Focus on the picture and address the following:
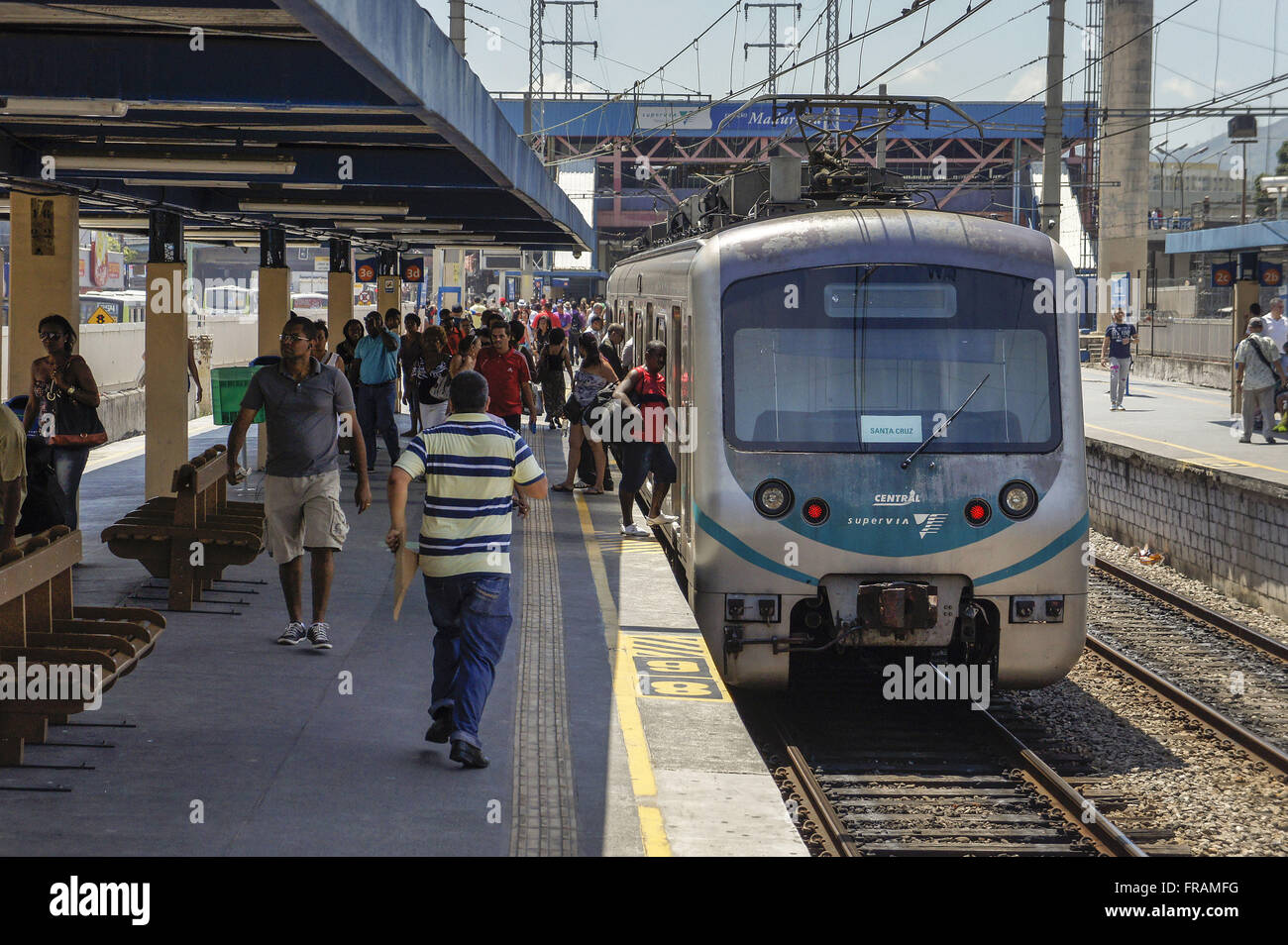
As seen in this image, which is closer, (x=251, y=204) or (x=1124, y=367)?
(x=251, y=204)

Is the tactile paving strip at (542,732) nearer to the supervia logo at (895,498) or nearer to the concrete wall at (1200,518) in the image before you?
the supervia logo at (895,498)

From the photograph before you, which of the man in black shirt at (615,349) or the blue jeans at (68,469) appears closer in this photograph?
the blue jeans at (68,469)

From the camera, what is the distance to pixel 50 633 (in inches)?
277

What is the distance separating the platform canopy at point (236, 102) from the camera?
7.39 m

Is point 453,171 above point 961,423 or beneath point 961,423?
above

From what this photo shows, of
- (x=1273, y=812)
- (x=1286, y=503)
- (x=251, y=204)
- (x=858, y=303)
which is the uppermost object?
(x=251, y=204)

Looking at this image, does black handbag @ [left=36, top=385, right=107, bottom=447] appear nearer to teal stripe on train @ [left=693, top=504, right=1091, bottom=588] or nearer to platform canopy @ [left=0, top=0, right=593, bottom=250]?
platform canopy @ [left=0, top=0, right=593, bottom=250]

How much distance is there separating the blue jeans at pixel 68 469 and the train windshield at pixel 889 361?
4291 millimetres

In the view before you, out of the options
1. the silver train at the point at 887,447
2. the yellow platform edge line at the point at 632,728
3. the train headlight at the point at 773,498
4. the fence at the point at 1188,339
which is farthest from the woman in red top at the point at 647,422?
the fence at the point at 1188,339

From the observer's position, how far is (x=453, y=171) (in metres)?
13.5

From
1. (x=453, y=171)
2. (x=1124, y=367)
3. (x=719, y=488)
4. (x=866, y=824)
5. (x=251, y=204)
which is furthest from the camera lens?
(x=1124, y=367)
